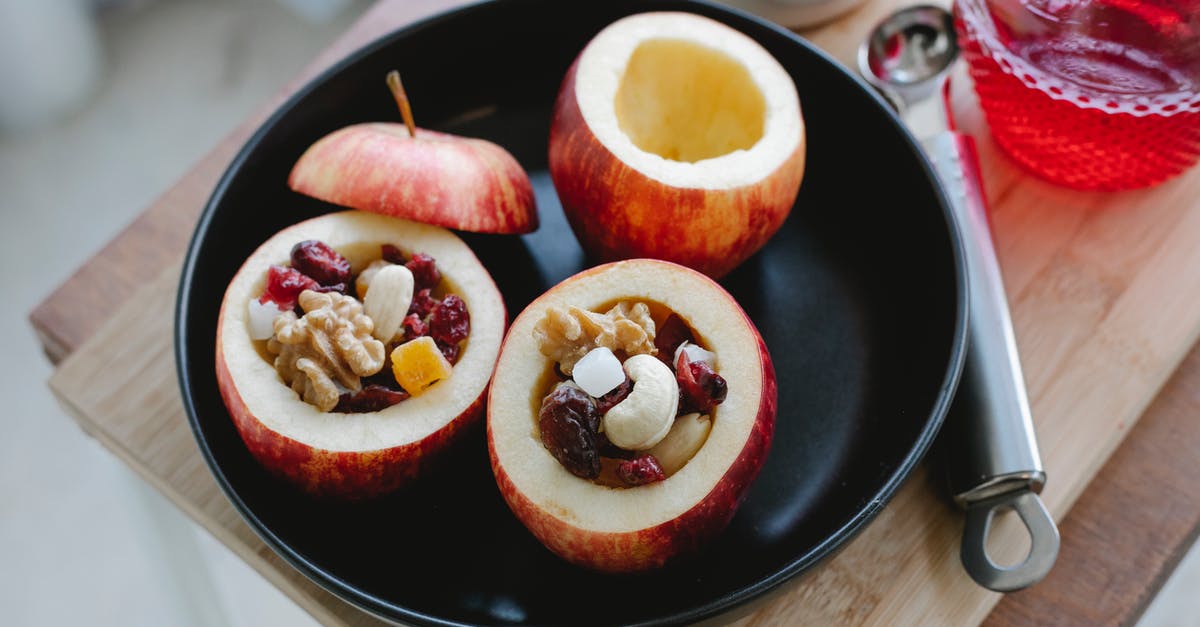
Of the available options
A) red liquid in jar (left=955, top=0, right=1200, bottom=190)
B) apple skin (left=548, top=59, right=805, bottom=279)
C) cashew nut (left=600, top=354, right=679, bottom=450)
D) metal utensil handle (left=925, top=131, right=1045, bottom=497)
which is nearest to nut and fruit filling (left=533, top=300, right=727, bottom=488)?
cashew nut (left=600, top=354, right=679, bottom=450)

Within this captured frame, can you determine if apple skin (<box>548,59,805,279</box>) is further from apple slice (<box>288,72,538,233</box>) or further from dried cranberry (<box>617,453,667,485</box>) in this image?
dried cranberry (<box>617,453,667,485</box>)

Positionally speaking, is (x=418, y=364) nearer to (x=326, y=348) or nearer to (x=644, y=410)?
(x=326, y=348)

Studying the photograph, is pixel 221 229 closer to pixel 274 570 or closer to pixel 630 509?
pixel 274 570

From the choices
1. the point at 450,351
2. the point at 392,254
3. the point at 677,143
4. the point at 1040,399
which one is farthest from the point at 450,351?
the point at 1040,399

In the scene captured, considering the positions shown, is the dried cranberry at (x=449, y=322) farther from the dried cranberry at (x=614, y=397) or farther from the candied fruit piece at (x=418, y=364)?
the dried cranberry at (x=614, y=397)

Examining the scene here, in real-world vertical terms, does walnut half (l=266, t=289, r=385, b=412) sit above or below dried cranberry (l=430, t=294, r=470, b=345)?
above

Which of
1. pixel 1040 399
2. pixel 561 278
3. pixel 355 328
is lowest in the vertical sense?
pixel 1040 399

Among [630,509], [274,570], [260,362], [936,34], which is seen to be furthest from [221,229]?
[936,34]
